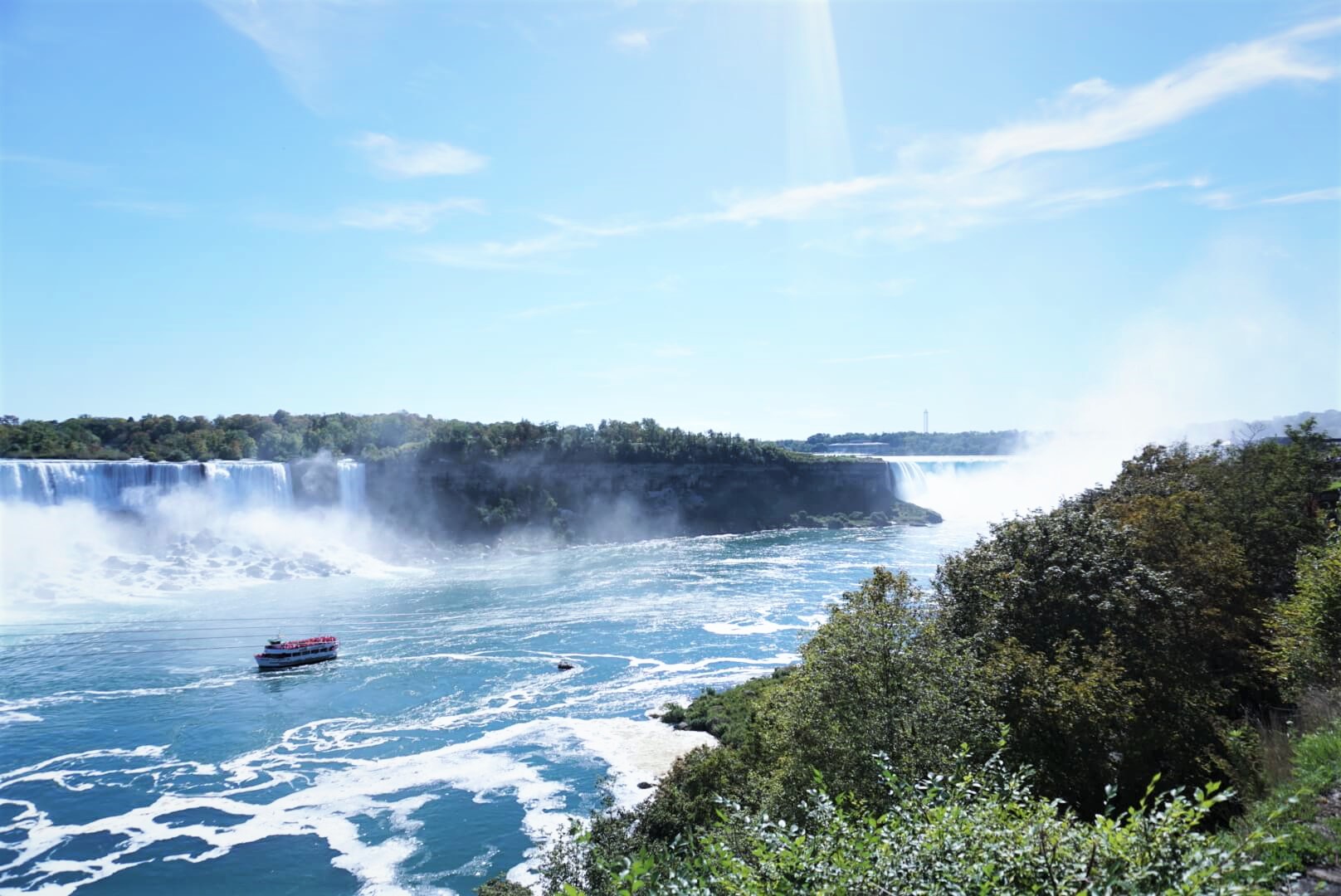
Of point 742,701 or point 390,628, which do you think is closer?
point 742,701

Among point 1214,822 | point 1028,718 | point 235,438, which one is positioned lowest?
point 1214,822

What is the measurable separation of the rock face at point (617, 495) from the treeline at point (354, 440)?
5.60 feet

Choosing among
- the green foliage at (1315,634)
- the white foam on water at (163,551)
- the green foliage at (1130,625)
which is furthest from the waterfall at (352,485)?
the green foliage at (1315,634)

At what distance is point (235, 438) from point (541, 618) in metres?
54.0

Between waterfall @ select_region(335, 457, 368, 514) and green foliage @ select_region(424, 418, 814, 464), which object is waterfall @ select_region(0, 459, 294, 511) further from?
green foliage @ select_region(424, 418, 814, 464)

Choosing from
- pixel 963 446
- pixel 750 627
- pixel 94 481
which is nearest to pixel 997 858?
pixel 750 627

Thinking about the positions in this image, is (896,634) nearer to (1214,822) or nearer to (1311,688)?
(1214,822)

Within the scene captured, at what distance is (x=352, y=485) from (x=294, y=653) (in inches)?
1663

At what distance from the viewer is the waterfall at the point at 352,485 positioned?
73.4 m

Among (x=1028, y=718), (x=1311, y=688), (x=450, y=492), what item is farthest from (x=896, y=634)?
(x=450, y=492)

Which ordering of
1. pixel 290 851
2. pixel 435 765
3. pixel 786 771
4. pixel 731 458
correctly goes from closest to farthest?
pixel 786 771, pixel 290 851, pixel 435 765, pixel 731 458

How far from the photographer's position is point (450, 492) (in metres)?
80.1

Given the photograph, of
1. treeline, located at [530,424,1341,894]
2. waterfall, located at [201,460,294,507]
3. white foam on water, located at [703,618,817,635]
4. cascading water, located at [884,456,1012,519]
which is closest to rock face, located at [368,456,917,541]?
cascading water, located at [884,456,1012,519]

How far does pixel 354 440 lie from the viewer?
8619 cm
